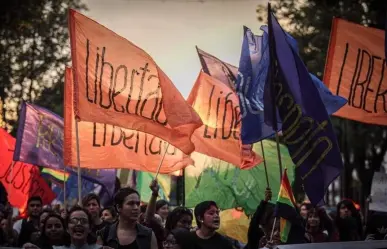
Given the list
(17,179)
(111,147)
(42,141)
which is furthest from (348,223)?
(17,179)

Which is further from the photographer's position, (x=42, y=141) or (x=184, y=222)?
(x=42, y=141)

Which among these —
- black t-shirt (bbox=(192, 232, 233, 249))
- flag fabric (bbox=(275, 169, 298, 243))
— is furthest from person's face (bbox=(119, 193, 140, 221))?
flag fabric (bbox=(275, 169, 298, 243))

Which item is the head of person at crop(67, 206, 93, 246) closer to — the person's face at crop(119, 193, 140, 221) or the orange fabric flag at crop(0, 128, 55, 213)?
the person's face at crop(119, 193, 140, 221)

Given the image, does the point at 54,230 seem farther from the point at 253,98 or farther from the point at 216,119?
the point at 216,119

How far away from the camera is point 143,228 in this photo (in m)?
9.38

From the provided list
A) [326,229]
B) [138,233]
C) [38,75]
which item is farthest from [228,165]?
[38,75]

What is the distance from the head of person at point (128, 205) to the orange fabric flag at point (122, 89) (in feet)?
7.93

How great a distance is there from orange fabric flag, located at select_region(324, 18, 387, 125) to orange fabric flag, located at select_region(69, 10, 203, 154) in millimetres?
2499

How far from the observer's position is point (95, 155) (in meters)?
12.6

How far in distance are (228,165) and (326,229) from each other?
8.17ft

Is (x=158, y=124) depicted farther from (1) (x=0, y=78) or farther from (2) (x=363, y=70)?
(1) (x=0, y=78)

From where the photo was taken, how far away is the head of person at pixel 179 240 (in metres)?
9.37

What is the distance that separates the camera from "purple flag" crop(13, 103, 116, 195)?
611 inches

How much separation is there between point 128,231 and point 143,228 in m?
0.13
